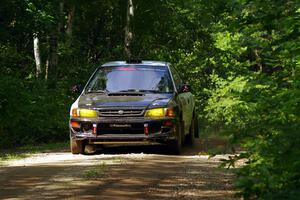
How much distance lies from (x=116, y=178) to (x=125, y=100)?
3.62 meters

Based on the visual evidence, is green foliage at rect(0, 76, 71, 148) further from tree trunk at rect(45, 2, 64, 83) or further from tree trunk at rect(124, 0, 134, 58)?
tree trunk at rect(124, 0, 134, 58)

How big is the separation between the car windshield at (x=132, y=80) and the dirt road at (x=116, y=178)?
5.76 feet

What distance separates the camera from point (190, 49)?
110ft

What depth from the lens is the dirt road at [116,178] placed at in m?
7.41

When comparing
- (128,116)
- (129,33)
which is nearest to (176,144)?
(128,116)

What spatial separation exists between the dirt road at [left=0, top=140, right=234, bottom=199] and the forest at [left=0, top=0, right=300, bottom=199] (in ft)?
2.84

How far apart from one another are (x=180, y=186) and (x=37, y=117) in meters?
11.9

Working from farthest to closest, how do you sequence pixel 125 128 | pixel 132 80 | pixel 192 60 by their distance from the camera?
pixel 192 60, pixel 132 80, pixel 125 128

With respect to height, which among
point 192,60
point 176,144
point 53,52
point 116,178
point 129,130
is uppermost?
point 53,52

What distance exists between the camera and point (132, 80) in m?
13.0

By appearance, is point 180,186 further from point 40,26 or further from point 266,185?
point 40,26

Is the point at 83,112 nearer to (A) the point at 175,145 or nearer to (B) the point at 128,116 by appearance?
(B) the point at 128,116

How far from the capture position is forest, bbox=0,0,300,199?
5.37m

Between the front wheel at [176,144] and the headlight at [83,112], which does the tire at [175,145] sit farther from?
the headlight at [83,112]
